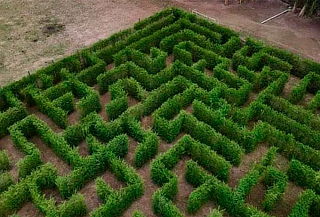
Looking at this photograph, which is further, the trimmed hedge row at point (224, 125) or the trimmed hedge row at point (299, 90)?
the trimmed hedge row at point (299, 90)

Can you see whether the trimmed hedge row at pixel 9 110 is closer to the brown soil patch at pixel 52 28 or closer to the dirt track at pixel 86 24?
the dirt track at pixel 86 24

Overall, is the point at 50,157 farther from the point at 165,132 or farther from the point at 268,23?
the point at 268,23

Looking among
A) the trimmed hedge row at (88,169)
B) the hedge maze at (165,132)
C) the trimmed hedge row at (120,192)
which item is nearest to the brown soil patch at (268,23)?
the hedge maze at (165,132)

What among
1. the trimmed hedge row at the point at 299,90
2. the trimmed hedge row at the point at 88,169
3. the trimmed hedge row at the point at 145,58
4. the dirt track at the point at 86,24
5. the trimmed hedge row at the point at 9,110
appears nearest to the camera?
the trimmed hedge row at the point at 88,169

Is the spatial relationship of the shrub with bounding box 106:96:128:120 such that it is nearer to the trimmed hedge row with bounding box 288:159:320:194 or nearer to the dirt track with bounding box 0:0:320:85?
the dirt track with bounding box 0:0:320:85

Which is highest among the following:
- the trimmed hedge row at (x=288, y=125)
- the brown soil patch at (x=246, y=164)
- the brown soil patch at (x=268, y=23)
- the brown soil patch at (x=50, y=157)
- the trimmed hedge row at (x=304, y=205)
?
the brown soil patch at (x=268, y=23)

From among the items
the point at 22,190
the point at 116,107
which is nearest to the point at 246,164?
the point at 116,107
